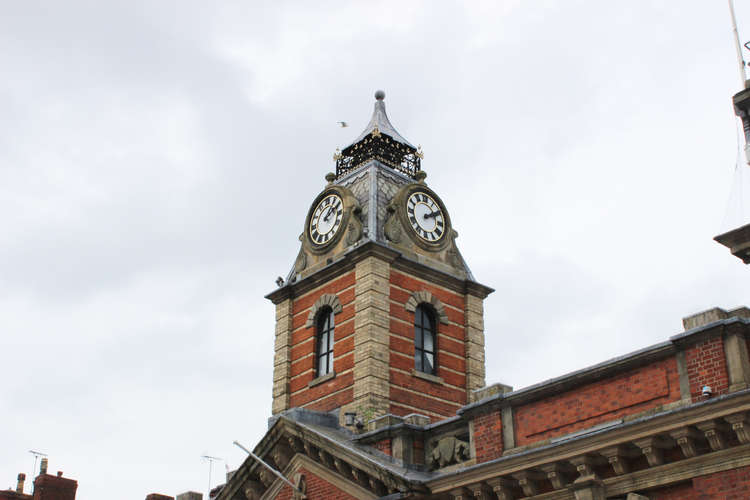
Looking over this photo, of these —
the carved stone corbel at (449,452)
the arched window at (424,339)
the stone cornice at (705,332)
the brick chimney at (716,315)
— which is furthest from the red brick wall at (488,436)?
the arched window at (424,339)

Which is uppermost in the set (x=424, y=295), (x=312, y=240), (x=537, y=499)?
(x=312, y=240)

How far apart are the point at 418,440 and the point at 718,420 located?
9.09 m

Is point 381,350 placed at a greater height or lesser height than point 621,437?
greater

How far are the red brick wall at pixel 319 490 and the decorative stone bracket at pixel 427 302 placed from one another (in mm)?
8409

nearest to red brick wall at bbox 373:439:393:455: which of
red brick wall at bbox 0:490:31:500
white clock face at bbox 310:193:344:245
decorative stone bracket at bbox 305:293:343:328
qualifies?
decorative stone bracket at bbox 305:293:343:328

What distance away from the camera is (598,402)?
21234mm

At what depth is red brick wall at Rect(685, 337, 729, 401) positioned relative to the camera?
62.4 feet

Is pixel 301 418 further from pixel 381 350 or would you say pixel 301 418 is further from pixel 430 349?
pixel 430 349

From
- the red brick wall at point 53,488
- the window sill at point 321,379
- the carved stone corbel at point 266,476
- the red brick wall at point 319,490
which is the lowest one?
the red brick wall at point 319,490

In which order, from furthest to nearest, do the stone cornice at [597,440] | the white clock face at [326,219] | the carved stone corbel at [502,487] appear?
1. the white clock face at [326,219]
2. the carved stone corbel at [502,487]
3. the stone cornice at [597,440]

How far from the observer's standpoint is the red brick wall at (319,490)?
25927 mm

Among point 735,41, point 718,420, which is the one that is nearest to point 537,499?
point 718,420

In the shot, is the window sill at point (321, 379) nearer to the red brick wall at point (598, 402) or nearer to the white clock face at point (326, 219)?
the white clock face at point (326, 219)

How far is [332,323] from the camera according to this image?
34406 millimetres
